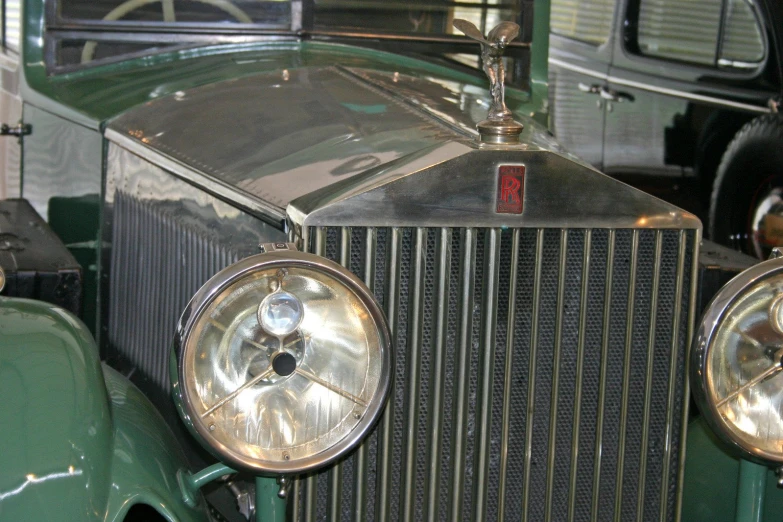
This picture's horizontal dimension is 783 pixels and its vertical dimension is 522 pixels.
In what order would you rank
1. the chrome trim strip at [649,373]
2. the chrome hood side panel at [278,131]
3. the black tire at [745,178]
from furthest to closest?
1. the black tire at [745,178]
2. the chrome hood side panel at [278,131]
3. the chrome trim strip at [649,373]

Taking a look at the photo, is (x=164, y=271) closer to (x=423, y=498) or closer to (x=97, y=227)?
(x=97, y=227)

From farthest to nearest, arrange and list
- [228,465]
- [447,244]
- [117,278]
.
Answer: [117,278], [447,244], [228,465]

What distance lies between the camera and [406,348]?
6.49 feet

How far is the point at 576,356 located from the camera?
205 centimetres

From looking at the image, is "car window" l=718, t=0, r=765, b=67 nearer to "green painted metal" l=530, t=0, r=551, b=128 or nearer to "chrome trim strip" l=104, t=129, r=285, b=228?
"green painted metal" l=530, t=0, r=551, b=128

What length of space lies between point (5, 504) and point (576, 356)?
39.3 inches

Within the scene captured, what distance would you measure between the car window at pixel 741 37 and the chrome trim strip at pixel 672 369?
401cm

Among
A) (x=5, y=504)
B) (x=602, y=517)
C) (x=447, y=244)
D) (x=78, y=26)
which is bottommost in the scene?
(x=602, y=517)

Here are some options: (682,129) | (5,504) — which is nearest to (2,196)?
(5,504)

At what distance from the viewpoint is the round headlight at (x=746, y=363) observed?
194cm

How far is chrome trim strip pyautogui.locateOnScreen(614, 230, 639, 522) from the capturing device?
2.02 meters

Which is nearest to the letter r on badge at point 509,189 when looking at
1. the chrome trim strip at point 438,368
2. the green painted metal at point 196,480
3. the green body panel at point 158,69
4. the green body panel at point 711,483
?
the chrome trim strip at point 438,368

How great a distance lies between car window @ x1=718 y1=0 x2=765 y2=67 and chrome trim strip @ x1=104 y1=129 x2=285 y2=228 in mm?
3937

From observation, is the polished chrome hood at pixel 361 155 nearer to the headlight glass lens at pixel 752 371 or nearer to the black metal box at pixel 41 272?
the headlight glass lens at pixel 752 371
